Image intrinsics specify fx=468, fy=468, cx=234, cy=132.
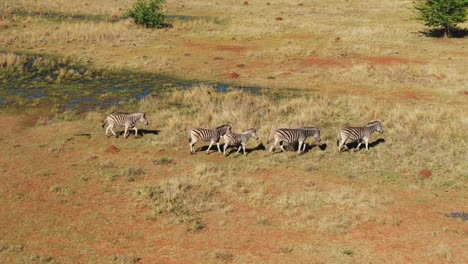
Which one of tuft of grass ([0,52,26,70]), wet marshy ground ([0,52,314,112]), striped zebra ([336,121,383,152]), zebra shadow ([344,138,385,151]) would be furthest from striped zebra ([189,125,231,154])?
Result: tuft of grass ([0,52,26,70])

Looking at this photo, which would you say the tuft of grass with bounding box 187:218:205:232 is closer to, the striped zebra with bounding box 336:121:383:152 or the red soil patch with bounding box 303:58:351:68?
the striped zebra with bounding box 336:121:383:152

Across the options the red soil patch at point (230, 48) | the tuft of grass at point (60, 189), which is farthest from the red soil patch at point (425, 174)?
the red soil patch at point (230, 48)

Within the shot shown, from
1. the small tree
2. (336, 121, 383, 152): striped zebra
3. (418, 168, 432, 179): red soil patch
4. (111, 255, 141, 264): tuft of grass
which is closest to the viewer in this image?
(111, 255, 141, 264): tuft of grass

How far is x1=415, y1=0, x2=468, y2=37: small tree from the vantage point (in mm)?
55844

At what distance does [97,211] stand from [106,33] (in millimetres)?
41538

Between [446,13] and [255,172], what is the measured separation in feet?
144

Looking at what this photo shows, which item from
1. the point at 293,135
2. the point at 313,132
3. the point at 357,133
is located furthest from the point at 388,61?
the point at 293,135

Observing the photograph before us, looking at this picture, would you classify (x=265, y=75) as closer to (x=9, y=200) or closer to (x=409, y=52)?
(x=409, y=52)

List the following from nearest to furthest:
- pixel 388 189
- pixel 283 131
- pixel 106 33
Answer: pixel 388 189 < pixel 283 131 < pixel 106 33

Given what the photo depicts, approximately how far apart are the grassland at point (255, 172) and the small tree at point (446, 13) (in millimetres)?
7557

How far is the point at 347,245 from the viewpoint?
57.8 ft

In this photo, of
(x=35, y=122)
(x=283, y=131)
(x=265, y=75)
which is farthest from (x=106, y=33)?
(x=283, y=131)

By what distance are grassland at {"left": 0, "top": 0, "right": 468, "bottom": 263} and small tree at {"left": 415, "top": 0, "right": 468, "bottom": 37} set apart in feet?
24.8

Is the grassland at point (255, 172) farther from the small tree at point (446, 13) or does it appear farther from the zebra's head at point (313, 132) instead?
the small tree at point (446, 13)
